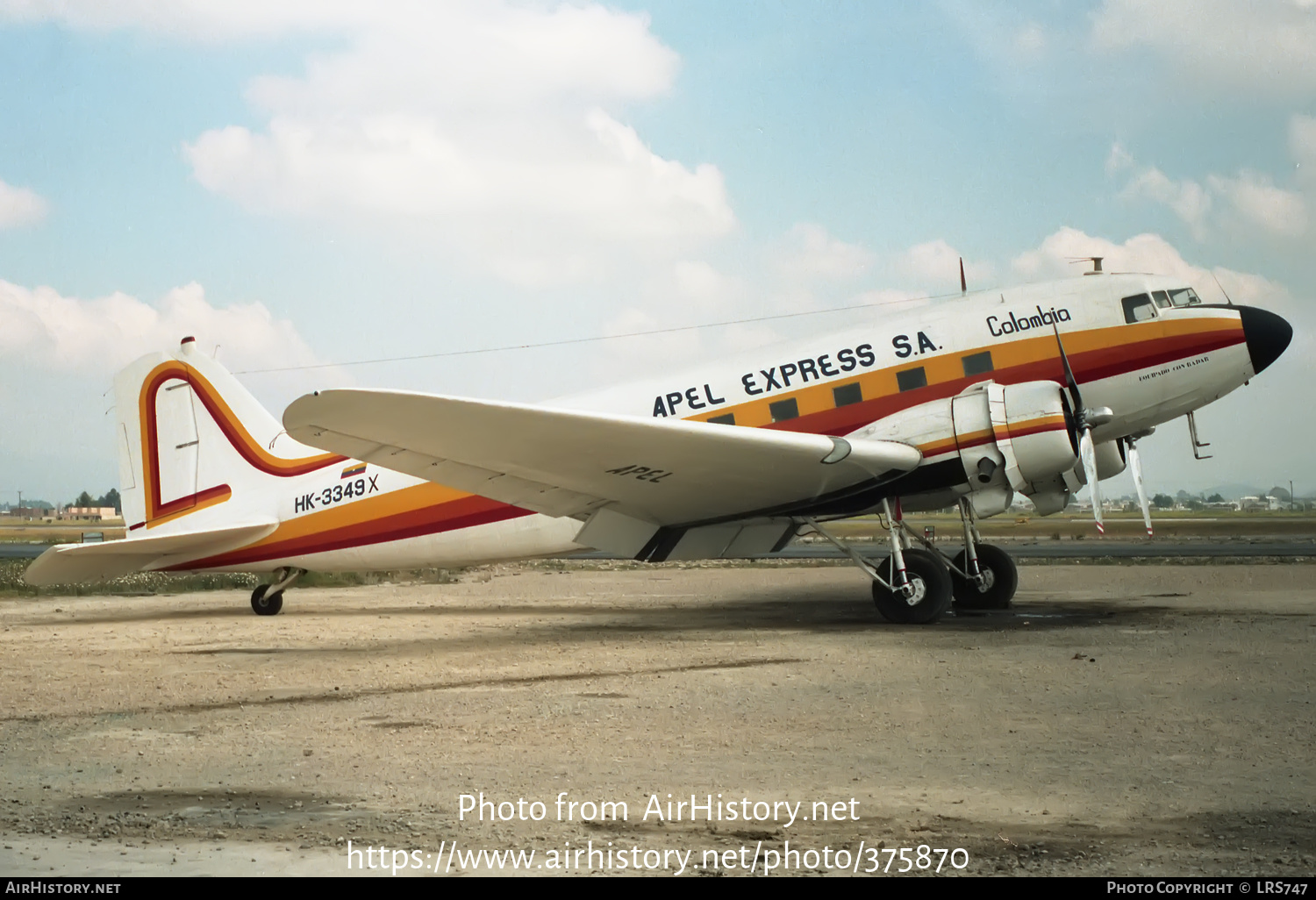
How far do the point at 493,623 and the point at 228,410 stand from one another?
535cm

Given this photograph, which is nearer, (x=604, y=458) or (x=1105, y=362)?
(x=604, y=458)

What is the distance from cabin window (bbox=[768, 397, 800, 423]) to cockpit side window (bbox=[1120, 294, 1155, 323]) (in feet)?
13.2

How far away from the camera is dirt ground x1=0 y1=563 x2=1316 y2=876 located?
14.8ft

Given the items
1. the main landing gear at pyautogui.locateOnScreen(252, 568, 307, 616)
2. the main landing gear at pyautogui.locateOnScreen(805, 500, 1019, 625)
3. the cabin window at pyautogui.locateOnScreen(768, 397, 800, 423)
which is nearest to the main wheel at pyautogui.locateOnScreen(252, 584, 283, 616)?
the main landing gear at pyautogui.locateOnScreen(252, 568, 307, 616)

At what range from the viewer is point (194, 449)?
16.3 metres

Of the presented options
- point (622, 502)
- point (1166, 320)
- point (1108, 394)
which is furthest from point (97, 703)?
point (1166, 320)

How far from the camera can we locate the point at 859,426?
13.4 metres

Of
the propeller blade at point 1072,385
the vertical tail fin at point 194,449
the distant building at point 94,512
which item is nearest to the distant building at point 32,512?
the distant building at point 94,512

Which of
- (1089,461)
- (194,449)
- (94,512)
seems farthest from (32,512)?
(1089,461)

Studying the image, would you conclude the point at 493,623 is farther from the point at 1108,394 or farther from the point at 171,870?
the point at 171,870

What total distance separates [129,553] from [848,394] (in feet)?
31.9

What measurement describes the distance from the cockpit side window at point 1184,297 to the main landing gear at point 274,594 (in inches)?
473

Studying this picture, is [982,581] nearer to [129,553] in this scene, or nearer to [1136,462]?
[1136,462]

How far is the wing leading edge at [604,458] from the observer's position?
1039cm
